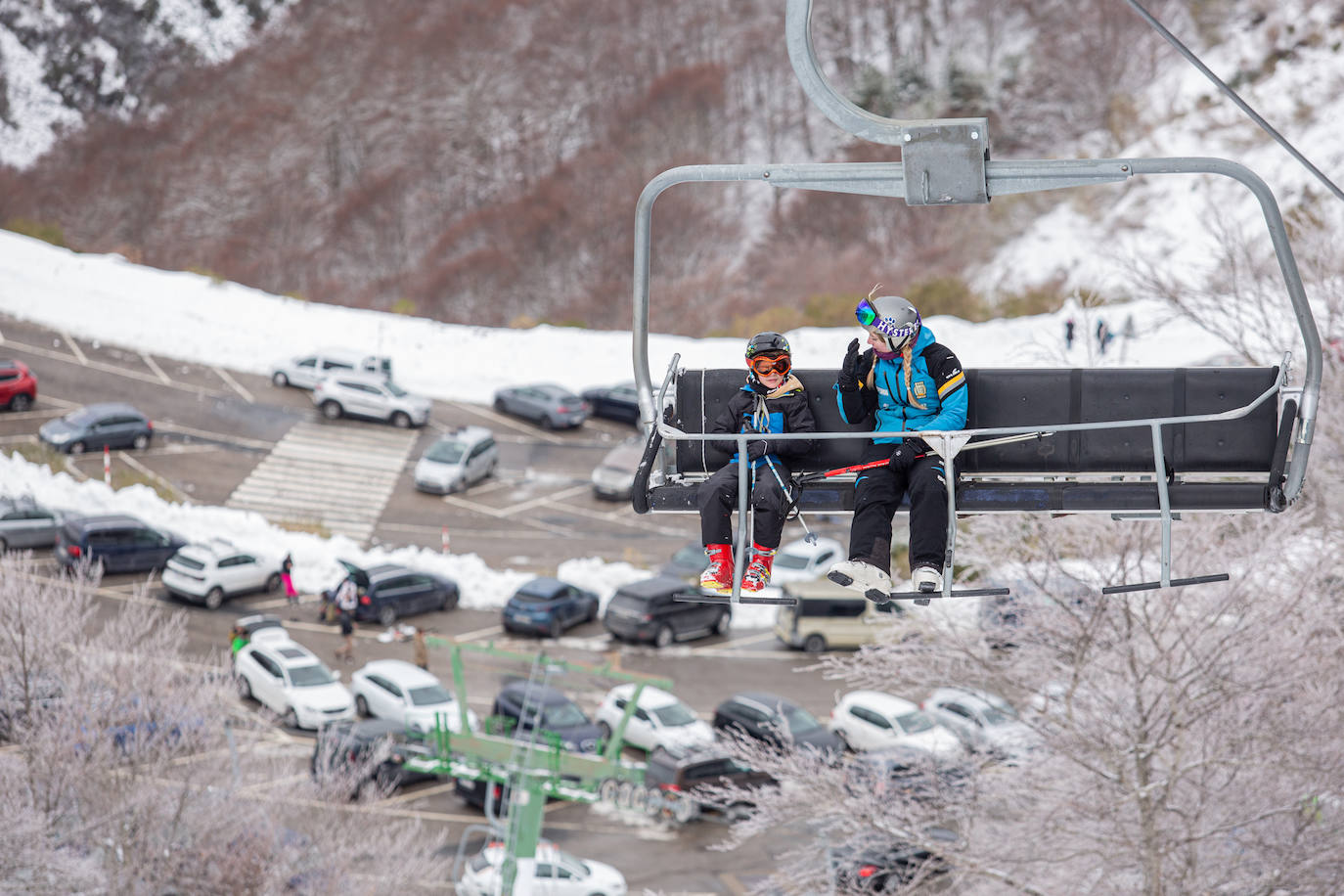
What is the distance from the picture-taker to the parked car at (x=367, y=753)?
27359 mm

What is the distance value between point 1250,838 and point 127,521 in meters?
29.0

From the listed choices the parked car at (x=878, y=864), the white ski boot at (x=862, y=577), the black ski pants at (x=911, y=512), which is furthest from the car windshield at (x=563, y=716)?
the white ski boot at (x=862, y=577)

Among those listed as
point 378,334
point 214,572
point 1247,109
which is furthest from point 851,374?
point 378,334

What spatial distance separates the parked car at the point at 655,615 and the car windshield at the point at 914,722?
637 centimetres

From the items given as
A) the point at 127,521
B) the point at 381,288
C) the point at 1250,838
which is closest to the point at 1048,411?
the point at 1250,838

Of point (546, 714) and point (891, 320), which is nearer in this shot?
point (891, 320)

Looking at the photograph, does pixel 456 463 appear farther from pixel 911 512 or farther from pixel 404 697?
pixel 911 512

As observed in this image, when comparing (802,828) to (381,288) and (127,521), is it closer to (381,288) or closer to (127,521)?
(127,521)

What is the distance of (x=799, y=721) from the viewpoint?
→ 29.7 m

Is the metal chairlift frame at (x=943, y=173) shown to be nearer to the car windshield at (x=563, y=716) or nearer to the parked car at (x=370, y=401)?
the car windshield at (x=563, y=716)

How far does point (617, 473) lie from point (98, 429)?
1575 centimetres

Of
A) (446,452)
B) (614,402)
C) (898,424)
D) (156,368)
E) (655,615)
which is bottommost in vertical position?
(655,615)

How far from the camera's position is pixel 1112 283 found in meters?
60.0

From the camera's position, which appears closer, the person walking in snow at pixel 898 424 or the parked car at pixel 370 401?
the person walking in snow at pixel 898 424
